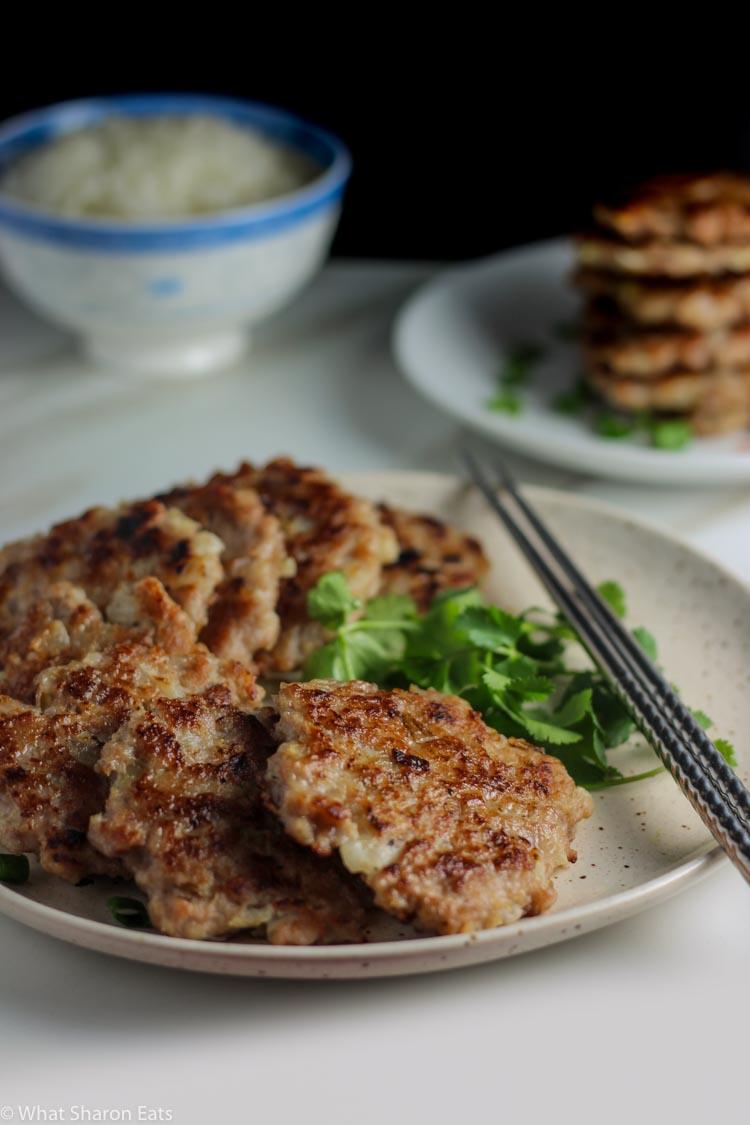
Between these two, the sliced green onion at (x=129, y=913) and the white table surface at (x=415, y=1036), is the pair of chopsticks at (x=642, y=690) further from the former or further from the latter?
the sliced green onion at (x=129, y=913)

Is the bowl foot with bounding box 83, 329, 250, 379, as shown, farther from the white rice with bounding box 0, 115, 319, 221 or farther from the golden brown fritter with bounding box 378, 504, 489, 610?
the golden brown fritter with bounding box 378, 504, 489, 610

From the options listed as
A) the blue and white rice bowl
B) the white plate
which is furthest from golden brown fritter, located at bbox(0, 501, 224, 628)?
the blue and white rice bowl

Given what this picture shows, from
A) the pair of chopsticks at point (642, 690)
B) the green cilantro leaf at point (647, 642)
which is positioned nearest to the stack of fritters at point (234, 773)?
the pair of chopsticks at point (642, 690)

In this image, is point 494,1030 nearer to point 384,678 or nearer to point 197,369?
point 384,678

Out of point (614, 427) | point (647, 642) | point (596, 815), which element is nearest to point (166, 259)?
point (614, 427)

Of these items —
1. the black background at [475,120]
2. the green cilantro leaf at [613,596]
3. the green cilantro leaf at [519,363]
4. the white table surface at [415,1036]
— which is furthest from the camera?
the black background at [475,120]

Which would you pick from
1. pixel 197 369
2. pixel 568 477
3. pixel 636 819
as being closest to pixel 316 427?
pixel 197 369

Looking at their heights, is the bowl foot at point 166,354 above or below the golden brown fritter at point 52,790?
below
